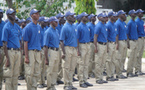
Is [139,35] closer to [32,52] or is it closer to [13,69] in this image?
[32,52]

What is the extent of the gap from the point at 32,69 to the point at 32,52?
0.45m

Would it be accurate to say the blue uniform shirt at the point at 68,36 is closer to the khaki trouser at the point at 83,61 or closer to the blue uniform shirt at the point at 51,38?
the blue uniform shirt at the point at 51,38

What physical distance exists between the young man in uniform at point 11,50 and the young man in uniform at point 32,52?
0.26 metres

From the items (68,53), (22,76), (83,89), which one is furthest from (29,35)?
(22,76)

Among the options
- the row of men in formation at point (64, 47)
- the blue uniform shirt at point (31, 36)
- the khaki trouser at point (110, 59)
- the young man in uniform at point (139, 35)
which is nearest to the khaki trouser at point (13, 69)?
the row of men in formation at point (64, 47)

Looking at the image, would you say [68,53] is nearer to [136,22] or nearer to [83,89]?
[83,89]

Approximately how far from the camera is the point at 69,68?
11.4m

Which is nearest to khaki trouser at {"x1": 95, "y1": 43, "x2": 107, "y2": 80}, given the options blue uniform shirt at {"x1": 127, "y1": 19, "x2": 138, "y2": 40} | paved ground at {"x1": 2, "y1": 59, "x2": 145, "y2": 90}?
paved ground at {"x1": 2, "y1": 59, "x2": 145, "y2": 90}

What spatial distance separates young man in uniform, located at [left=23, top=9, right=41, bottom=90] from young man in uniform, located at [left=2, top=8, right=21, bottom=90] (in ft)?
0.86

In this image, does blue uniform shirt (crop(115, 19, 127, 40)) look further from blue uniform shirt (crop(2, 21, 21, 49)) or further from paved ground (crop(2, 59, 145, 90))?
blue uniform shirt (crop(2, 21, 21, 49))

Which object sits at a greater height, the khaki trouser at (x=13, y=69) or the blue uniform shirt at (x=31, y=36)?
the blue uniform shirt at (x=31, y=36)

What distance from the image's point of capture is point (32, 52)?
9641 mm

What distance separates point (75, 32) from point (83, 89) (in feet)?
6.00

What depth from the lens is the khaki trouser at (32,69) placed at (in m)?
9.56
